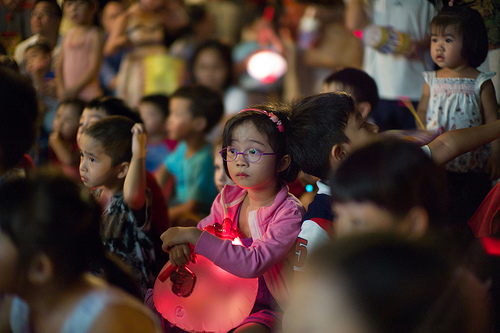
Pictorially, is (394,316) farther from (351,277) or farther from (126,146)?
(126,146)

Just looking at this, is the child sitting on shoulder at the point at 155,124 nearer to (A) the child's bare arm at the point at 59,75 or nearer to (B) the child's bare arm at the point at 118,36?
(A) the child's bare arm at the point at 59,75

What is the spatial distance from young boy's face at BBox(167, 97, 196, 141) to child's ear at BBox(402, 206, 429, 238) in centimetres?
234

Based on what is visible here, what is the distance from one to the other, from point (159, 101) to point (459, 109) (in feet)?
8.19

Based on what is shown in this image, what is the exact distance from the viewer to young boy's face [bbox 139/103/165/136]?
412 centimetres

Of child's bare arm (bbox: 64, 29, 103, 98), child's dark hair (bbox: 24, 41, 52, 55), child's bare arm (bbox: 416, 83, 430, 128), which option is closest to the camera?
child's bare arm (bbox: 416, 83, 430, 128)

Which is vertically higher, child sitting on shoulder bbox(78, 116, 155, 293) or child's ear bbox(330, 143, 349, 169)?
child's ear bbox(330, 143, 349, 169)

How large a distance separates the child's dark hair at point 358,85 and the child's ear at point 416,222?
1505mm

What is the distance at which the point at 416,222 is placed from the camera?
1.29 m

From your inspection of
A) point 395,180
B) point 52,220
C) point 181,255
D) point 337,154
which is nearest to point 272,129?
point 337,154

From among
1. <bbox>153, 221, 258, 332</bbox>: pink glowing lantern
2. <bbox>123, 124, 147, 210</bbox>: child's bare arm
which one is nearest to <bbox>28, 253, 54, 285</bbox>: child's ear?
<bbox>153, 221, 258, 332</bbox>: pink glowing lantern

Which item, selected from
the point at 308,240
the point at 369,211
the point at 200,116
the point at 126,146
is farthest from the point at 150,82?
the point at 369,211

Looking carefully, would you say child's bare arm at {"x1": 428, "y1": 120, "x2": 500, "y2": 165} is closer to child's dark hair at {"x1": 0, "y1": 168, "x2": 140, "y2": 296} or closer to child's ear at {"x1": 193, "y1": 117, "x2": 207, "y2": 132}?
child's dark hair at {"x1": 0, "y1": 168, "x2": 140, "y2": 296}

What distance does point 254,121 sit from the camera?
1.89 metres

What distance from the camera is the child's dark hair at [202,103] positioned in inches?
137
